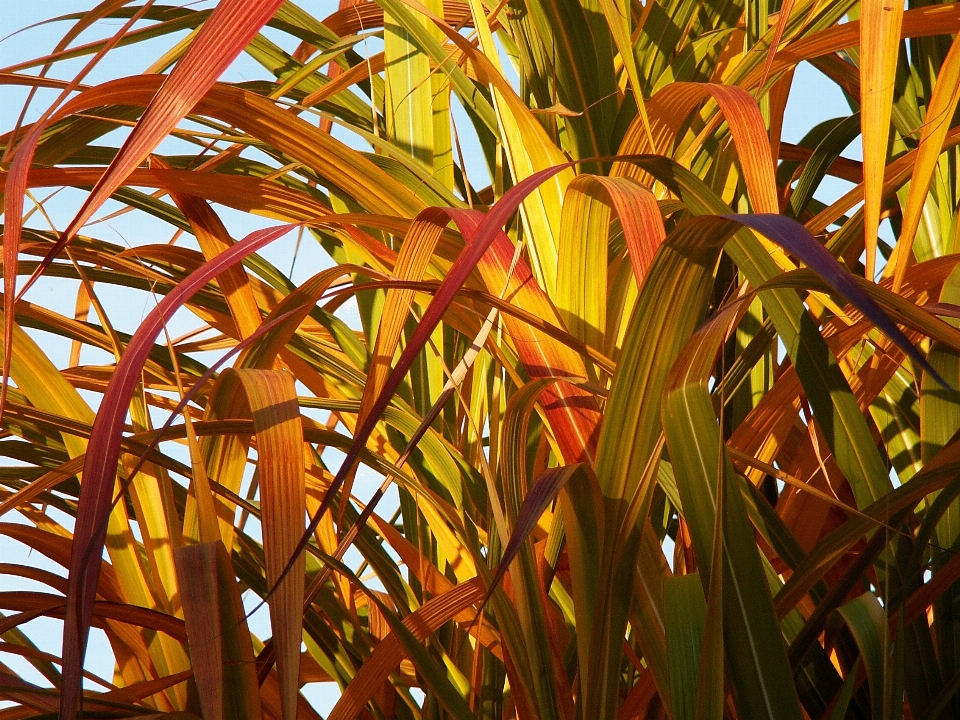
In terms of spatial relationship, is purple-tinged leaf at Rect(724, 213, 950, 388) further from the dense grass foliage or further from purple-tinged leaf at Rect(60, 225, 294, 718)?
purple-tinged leaf at Rect(60, 225, 294, 718)

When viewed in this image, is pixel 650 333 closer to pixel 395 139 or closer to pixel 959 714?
pixel 959 714

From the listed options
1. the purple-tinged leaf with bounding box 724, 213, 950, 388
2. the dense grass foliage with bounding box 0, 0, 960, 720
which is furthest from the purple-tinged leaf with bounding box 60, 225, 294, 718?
the purple-tinged leaf with bounding box 724, 213, 950, 388

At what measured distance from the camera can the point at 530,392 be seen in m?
0.37

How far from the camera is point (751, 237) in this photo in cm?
38

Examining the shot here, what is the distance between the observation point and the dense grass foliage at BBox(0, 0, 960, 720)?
0.32 meters

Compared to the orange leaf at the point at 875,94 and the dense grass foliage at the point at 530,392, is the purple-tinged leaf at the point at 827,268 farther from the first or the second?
the orange leaf at the point at 875,94

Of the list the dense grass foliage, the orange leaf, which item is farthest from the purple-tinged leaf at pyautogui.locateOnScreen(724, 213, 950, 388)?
the orange leaf

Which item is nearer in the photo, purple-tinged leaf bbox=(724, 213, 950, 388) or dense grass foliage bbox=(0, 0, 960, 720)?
purple-tinged leaf bbox=(724, 213, 950, 388)

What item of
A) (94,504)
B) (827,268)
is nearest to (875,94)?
(827,268)

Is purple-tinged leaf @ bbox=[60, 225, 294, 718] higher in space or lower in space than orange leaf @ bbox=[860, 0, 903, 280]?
lower

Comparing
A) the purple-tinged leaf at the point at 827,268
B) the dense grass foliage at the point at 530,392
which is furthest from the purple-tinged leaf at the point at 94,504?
the purple-tinged leaf at the point at 827,268

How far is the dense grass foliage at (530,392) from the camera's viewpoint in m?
0.32

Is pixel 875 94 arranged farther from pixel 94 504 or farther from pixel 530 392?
pixel 94 504

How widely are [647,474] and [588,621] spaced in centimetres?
7
